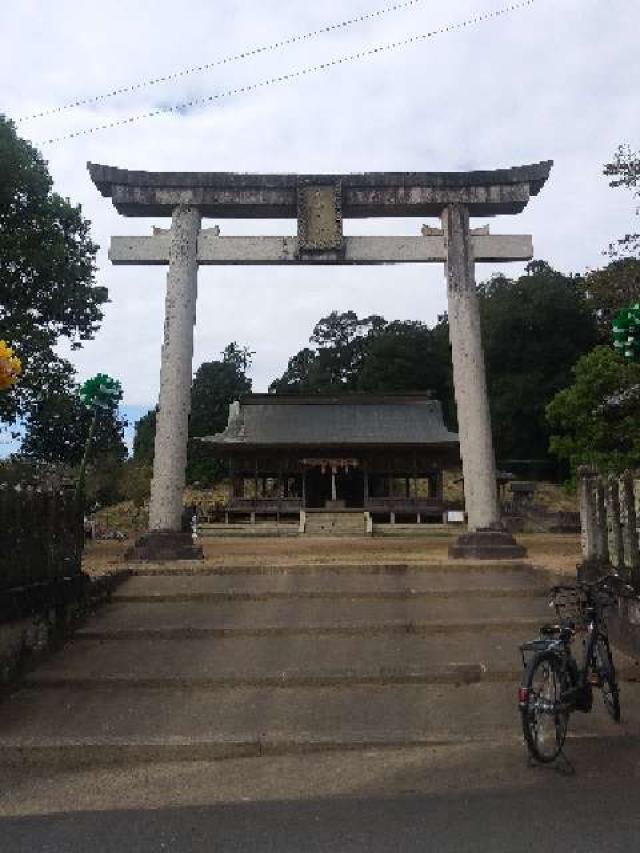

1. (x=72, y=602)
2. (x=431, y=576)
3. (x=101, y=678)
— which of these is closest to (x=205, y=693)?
(x=101, y=678)

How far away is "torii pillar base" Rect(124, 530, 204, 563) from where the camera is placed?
37.1ft

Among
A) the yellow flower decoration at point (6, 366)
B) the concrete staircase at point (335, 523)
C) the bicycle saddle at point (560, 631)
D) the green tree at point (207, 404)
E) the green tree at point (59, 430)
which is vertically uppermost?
the green tree at point (207, 404)

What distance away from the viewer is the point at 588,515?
841cm

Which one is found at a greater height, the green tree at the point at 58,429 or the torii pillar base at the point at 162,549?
the green tree at the point at 58,429

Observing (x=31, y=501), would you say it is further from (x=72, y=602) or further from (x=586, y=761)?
(x=586, y=761)

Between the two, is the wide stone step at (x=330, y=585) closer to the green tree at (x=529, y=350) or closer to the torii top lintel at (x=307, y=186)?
the torii top lintel at (x=307, y=186)

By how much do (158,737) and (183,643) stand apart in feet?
6.92

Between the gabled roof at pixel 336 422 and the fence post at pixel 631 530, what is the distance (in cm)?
2040

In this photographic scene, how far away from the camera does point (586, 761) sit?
4.46 meters

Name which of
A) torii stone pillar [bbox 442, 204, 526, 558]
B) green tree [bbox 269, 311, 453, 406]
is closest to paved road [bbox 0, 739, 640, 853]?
torii stone pillar [bbox 442, 204, 526, 558]

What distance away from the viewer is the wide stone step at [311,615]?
7.18m

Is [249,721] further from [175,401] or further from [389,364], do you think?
[389,364]

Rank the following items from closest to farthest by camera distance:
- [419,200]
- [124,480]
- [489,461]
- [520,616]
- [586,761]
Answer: [586,761] < [520,616] < [489,461] < [419,200] < [124,480]

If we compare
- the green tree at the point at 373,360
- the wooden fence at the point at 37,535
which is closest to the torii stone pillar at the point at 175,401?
the wooden fence at the point at 37,535
